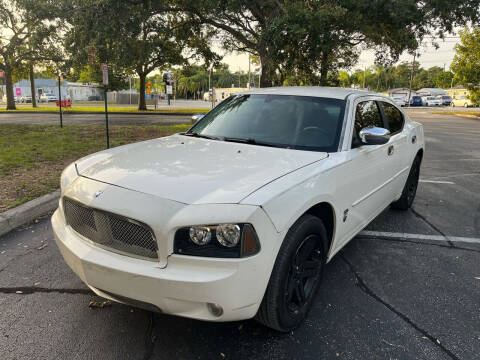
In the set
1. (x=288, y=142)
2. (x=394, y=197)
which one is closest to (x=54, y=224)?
(x=288, y=142)

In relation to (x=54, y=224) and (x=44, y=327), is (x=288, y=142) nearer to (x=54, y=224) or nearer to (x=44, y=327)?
(x=54, y=224)

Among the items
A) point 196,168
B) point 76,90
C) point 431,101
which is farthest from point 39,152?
point 431,101

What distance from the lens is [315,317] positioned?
109 inches

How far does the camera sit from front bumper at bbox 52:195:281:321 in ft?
6.61

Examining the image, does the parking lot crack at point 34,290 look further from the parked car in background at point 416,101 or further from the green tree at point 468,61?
the parked car in background at point 416,101

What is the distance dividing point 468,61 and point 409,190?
30.0 meters

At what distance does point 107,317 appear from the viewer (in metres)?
2.72

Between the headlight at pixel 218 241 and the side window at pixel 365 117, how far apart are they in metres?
1.68

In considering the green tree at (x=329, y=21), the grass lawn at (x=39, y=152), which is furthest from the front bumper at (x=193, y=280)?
the green tree at (x=329, y=21)

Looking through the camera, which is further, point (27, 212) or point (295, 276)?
point (27, 212)

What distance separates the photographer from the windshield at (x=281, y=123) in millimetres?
3252

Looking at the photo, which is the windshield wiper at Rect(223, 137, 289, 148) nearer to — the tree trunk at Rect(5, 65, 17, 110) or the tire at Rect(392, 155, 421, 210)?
the tire at Rect(392, 155, 421, 210)

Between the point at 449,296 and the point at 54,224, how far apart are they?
10.3ft

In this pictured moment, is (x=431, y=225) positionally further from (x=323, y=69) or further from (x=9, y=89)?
(x=9, y=89)
